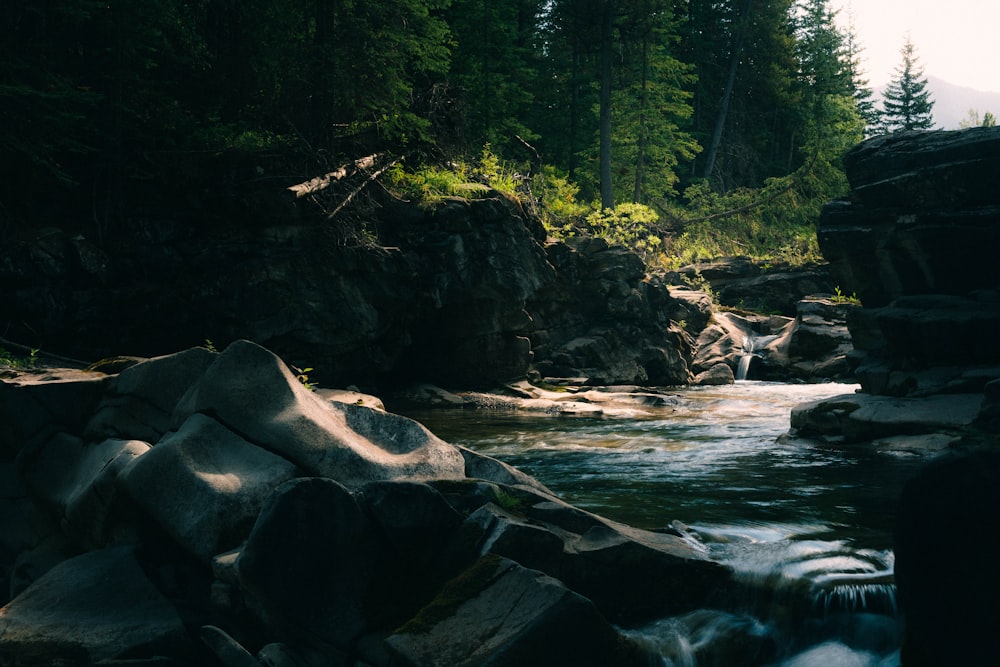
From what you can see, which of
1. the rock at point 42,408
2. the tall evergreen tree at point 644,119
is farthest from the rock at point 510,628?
the tall evergreen tree at point 644,119

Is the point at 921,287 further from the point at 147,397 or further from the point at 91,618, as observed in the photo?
the point at 91,618

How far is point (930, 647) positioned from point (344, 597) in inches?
157

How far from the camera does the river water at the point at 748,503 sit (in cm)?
568

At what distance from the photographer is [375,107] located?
17.9 m

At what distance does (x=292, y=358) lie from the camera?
17125 millimetres

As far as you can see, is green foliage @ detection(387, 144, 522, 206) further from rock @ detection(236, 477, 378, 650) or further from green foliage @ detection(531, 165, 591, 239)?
rock @ detection(236, 477, 378, 650)

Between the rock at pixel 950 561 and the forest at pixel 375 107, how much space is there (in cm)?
1357

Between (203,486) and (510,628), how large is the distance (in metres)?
2.88

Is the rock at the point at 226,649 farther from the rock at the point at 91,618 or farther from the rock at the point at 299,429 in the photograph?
the rock at the point at 299,429

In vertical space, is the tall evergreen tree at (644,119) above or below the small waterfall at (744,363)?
above

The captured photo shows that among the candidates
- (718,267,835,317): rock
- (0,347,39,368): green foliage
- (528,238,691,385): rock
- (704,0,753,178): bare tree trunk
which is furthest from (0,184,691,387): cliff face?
(704,0,753,178): bare tree trunk

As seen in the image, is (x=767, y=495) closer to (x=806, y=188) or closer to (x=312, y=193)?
(x=312, y=193)

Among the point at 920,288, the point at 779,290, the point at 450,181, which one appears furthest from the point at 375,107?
the point at 779,290

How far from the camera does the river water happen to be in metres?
5.68
